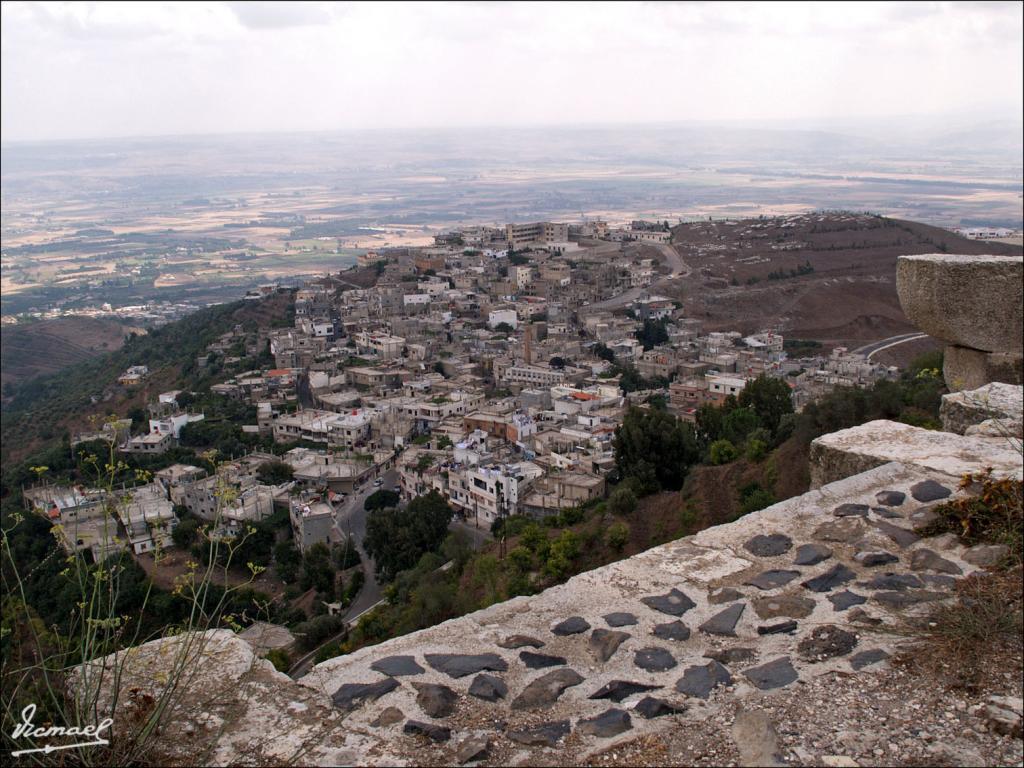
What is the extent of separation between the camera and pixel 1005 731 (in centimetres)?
187

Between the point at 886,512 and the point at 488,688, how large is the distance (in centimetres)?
174

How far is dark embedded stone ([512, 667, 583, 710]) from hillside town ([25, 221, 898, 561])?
8353 millimetres

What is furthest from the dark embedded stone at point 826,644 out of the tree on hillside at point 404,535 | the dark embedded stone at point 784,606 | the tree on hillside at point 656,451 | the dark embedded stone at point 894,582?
Answer: the tree on hillside at point 404,535

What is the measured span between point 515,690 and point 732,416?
10.00 m

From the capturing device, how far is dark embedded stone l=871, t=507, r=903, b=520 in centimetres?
316

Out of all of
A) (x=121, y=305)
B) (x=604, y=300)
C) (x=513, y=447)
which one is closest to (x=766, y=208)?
(x=604, y=300)

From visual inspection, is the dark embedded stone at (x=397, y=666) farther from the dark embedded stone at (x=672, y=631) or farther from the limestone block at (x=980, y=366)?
the limestone block at (x=980, y=366)

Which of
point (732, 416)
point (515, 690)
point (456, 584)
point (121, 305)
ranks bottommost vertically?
point (121, 305)

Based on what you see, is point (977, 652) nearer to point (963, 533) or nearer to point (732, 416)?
point (963, 533)

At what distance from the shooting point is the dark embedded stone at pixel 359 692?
2133 mm

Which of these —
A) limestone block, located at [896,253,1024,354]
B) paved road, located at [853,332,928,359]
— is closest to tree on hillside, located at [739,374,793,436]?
limestone block, located at [896,253,1024,354]

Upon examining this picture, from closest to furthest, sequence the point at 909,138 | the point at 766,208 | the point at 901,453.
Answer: the point at 901,453 < the point at 766,208 < the point at 909,138

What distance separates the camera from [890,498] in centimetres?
329

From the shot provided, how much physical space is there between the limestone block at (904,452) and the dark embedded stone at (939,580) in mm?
905
